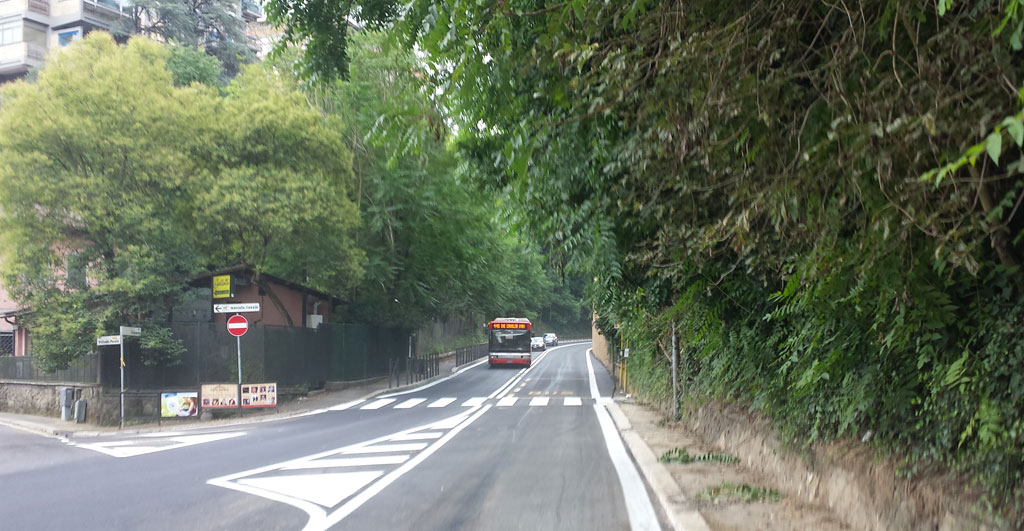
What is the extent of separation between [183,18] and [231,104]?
22135mm

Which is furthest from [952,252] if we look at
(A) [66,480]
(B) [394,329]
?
(B) [394,329]

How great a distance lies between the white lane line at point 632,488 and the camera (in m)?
6.91

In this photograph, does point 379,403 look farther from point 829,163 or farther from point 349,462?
point 829,163

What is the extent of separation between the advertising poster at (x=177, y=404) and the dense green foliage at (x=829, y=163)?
52.1ft

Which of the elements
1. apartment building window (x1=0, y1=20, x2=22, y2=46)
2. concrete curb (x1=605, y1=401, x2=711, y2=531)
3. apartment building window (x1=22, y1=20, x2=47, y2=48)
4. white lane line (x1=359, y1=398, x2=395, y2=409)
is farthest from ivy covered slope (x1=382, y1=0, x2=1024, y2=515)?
apartment building window (x1=0, y1=20, x2=22, y2=46)

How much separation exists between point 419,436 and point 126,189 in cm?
1323

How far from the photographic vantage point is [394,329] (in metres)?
39.0

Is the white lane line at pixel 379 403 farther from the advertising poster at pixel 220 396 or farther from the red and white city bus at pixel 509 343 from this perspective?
the red and white city bus at pixel 509 343

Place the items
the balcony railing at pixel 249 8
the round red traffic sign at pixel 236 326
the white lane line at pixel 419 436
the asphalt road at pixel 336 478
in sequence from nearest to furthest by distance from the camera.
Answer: the asphalt road at pixel 336 478 → the white lane line at pixel 419 436 → the round red traffic sign at pixel 236 326 → the balcony railing at pixel 249 8

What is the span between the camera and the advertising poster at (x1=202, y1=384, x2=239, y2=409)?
20.8 metres

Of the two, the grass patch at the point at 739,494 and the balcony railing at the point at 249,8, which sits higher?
the balcony railing at the point at 249,8

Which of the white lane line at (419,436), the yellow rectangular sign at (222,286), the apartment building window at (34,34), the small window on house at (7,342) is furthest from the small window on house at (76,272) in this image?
the apartment building window at (34,34)

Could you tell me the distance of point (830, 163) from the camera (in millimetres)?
4449

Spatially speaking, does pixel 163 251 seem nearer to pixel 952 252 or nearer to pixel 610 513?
pixel 610 513
